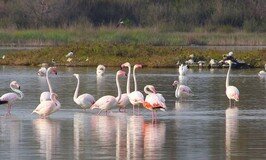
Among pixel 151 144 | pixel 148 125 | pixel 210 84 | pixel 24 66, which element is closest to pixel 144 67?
pixel 24 66

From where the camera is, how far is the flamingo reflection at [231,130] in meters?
13.8

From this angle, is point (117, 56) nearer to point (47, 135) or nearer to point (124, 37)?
point (124, 37)

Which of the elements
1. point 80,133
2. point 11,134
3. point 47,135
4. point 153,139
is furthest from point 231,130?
point 11,134

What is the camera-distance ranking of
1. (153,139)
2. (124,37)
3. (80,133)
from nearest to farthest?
(153,139), (80,133), (124,37)

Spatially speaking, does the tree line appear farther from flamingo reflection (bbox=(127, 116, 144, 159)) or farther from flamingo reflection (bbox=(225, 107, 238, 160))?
flamingo reflection (bbox=(127, 116, 144, 159))

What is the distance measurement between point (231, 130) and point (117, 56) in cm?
2213

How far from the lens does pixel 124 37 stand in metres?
49.6

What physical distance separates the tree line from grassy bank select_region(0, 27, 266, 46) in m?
4.36

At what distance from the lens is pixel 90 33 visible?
52.1 metres

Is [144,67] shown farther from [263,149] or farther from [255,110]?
[263,149]

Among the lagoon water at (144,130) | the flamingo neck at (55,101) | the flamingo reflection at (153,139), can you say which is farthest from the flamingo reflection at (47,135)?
the flamingo reflection at (153,139)

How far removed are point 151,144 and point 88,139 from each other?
1116mm

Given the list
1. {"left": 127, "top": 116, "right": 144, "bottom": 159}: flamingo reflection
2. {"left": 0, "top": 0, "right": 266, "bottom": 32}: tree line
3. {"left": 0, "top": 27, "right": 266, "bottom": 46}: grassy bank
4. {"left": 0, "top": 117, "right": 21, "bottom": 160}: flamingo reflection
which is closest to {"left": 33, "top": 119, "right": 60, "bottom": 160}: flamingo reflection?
{"left": 0, "top": 117, "right": 21, "bottom": 160}: flamingo reflection

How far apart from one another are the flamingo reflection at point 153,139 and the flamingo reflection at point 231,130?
0.97m
